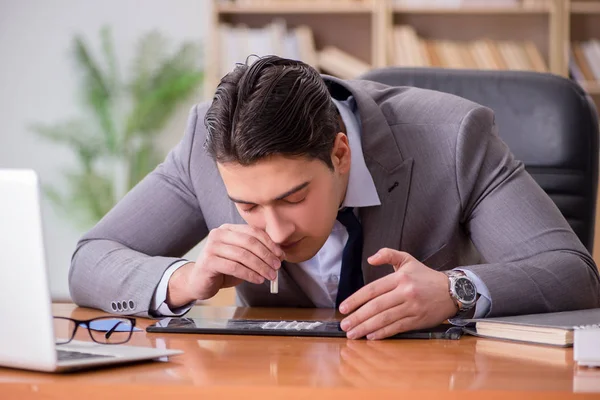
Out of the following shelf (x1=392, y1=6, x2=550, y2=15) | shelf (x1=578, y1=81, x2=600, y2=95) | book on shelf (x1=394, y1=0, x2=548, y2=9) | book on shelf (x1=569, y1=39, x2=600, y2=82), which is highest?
book on shelf (x1=394, y1=0, x2=548, y2=9)

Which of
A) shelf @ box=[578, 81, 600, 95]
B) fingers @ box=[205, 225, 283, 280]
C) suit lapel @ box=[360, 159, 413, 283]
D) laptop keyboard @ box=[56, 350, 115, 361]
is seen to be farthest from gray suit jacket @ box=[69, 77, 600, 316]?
shelf @ box=[578, 81, 600, 95]

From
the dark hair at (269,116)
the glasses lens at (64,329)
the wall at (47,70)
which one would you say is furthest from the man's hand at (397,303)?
the wall at (47,70)

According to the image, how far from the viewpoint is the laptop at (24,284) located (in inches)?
34.9

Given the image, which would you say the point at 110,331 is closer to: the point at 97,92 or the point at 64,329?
the point at 64,329

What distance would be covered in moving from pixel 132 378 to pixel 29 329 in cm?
11

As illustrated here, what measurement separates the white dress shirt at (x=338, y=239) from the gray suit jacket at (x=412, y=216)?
0.02m

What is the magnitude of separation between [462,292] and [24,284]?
0.71m

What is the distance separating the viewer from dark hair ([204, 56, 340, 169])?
56.9 inches

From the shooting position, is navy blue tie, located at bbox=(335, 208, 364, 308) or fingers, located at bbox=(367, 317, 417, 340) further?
navy blue tie, located at bbox=(335, 208, 364, 308)

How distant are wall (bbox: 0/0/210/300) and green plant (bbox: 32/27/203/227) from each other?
8 centimetres

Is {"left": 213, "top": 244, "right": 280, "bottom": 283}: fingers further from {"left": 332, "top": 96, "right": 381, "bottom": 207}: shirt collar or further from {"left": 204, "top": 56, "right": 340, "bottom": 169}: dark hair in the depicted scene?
{"left": 332, "top": 96, "right": 381, "bottom": 207}: shirt collar

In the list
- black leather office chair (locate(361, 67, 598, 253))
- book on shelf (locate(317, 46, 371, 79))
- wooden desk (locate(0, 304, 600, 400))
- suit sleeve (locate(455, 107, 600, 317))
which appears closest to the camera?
wooden desk (locate(0, 304, 600, 400))

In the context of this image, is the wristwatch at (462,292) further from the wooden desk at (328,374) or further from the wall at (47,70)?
the wall at (47,70)

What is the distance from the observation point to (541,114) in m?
2.12
